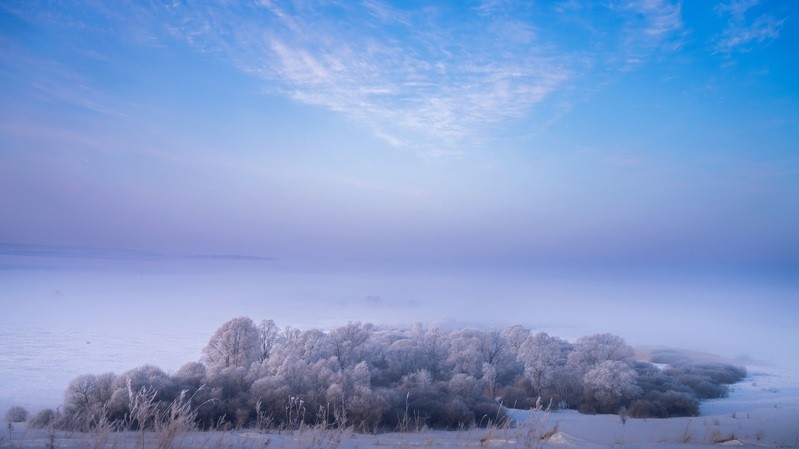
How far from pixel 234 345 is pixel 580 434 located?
55.1 ft

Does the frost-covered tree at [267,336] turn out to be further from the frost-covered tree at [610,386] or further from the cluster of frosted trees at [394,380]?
the frost-covered tree at [610,386]

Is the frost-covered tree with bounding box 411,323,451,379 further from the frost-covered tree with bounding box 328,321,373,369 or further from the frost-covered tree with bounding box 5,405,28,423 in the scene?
the frost-covered tree with bounding box 5,405,28,423

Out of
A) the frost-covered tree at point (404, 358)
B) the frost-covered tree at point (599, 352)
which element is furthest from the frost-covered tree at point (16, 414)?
the frost-covered tree at point (599, 352)

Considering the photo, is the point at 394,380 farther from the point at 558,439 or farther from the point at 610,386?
the point at 558,439

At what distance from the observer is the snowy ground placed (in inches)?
280

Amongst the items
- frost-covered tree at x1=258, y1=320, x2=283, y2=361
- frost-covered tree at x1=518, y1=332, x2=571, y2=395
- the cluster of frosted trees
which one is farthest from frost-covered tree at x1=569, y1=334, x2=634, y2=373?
frost-covered tree at x1=258, y1=320, x2=283, y2=361

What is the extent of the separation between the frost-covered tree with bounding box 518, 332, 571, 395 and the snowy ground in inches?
160

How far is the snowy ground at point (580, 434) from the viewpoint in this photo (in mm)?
7113

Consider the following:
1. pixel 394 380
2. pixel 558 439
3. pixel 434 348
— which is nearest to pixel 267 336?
pixel 394 380

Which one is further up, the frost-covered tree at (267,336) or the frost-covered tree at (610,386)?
the frost-covered tree at (267,336)

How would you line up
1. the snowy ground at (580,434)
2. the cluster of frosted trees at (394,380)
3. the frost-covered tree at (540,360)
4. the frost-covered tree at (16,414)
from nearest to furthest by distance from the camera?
the snowy ground at (580,434)
the frost-covered tree at (16,414)
the cluster of frosted trees at (394,380)
the frost-covered tree at (540,360)

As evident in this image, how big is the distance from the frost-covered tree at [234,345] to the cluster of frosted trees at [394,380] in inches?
2.0

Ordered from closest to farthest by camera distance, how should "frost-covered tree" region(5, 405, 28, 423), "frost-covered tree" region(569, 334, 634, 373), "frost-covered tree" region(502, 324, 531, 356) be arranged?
"frost-covered tree" region(5, 405, 28, 423)
"frost-covered tree" region(569, 334, 634, 373)
"frost-covered tree" region(502, 324, 531, 356)

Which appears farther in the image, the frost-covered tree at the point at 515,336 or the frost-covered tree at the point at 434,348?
the frost-covered tree at the point at 515,336
